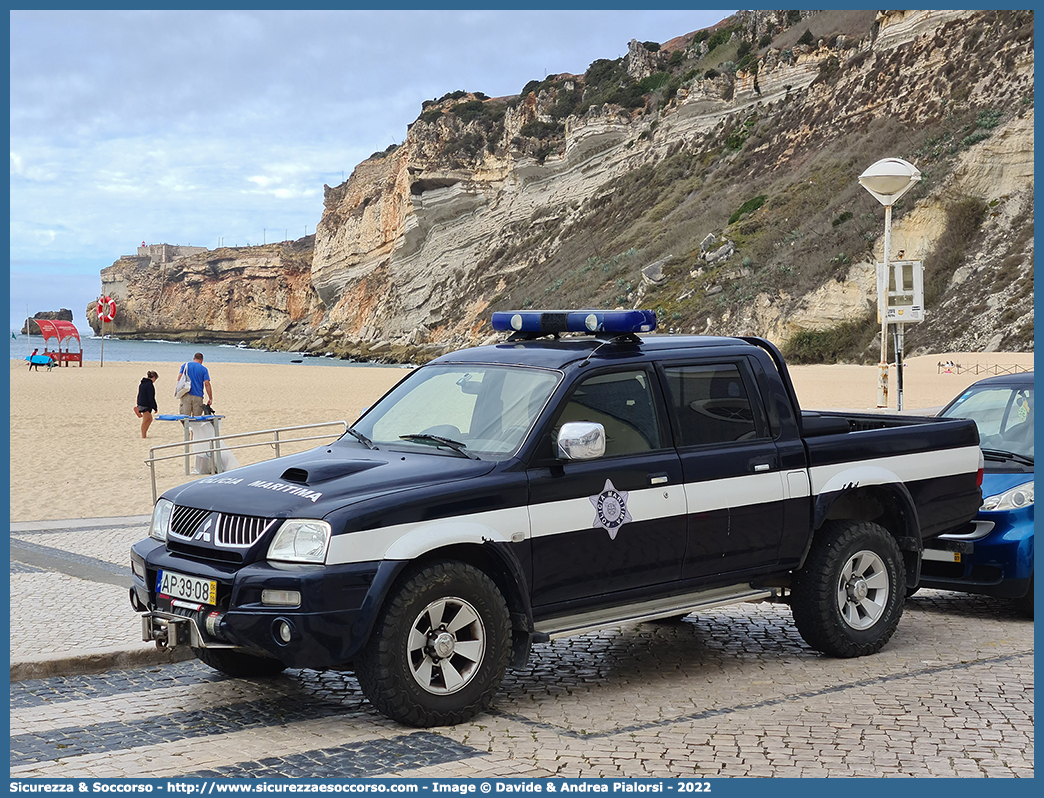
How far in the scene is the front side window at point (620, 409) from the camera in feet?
22.2

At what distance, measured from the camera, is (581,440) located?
20.6 feet

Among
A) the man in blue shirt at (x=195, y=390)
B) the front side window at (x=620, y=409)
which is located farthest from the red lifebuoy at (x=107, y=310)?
the front side window at (x=620, y=409)

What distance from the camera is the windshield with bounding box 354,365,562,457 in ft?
21.9

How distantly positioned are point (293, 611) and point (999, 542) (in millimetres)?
5540

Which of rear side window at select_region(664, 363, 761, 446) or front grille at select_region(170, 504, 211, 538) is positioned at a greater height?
rear side window at select_region(664, 363, 761, 446)

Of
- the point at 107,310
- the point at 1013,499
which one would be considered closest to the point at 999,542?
the point at 1013,499

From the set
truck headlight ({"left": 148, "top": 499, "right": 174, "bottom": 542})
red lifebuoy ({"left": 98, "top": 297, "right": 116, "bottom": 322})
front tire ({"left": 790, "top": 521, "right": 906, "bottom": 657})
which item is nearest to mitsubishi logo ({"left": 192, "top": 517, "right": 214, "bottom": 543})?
truck headlight ({"left": 148, "top": 499, "right": 174, "bottom": 542})

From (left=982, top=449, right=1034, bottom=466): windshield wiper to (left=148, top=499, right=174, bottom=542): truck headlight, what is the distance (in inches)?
255

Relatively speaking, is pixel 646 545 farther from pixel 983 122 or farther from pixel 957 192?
pixel 983 122

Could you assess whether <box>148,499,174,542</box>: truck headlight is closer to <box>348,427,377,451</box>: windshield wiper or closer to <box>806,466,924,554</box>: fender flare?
<box>348,427,377,451</box>: windshield wiper

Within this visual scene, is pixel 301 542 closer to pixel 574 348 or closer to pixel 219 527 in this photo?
pixel 219 527

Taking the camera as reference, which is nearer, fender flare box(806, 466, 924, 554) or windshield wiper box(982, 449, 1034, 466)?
fender flare box(806, 466, 924, 554)

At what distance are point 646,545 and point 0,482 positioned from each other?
3.70 m
